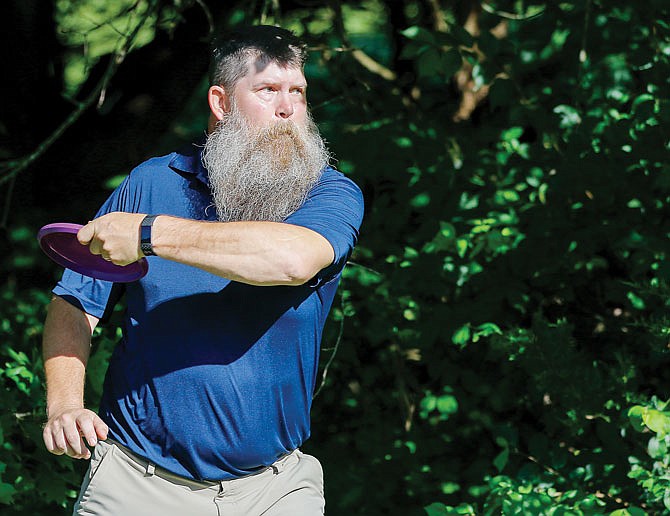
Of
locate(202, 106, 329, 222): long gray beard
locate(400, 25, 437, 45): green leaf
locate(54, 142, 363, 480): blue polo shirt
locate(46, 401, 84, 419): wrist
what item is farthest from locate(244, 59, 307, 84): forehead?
locate(400, 25, 437, 45): green leaf

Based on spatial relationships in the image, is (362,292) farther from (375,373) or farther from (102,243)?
(102,243)

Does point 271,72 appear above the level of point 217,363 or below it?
above

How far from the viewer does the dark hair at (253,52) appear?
9.27 feet

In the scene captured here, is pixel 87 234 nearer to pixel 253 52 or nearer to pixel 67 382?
pixel 67 382

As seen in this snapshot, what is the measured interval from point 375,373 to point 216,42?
8.78ft

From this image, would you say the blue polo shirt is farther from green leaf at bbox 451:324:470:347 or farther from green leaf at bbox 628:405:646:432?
green leaf at bbox 451:324:470:347

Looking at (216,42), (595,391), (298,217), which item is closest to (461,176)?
(595,391)

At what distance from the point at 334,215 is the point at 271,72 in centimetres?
50

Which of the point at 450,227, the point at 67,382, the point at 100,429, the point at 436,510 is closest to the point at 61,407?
the point at 67,382

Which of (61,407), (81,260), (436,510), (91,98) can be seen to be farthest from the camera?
(91,98)

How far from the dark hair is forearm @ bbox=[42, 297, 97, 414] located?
743 mm

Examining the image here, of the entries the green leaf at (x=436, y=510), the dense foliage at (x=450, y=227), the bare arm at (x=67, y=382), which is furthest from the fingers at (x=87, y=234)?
the green leaf at (x=436, y=510)

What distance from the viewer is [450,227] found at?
174 inches

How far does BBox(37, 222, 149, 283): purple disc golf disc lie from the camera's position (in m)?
2.53
